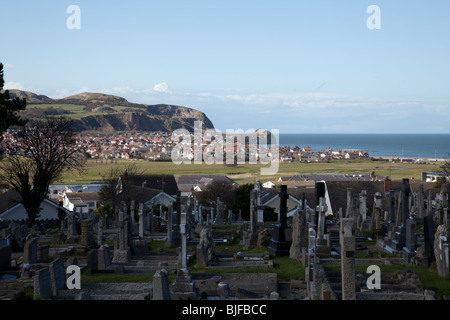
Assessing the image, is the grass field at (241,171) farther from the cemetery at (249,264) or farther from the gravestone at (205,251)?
the gravestone at (205,251)

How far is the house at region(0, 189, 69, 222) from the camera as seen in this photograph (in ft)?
136

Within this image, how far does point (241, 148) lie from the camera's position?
153 metres

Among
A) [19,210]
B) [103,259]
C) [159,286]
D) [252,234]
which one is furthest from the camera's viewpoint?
[19,210]

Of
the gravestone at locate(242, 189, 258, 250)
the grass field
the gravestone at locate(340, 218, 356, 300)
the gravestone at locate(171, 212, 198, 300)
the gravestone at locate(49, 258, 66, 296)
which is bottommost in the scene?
the grass field

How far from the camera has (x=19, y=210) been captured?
42.1m

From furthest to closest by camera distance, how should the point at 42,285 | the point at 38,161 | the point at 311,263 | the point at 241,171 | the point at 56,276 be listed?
1. the point at 241,171
2. the point at 38,161
3. the point at 311,263
4. the point at 56,276
5. the point at 42,285

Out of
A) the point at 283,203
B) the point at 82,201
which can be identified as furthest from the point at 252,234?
the point at 82,201

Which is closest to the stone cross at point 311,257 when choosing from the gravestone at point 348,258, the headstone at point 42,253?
the gravestone at point 348,258

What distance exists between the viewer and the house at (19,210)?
41.4m

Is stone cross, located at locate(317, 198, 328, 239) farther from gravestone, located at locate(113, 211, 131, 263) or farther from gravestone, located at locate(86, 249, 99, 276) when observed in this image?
gravestone, located at locate(86, 249, 99, 276)

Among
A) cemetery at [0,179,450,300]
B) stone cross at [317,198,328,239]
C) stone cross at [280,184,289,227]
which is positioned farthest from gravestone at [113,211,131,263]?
stone cross at [317,198,328,239]

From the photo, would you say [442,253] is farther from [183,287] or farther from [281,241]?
[183,287]

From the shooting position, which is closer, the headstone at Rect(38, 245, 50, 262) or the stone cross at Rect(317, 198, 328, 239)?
the headstone at Rect(38, 245, 50, 262)
